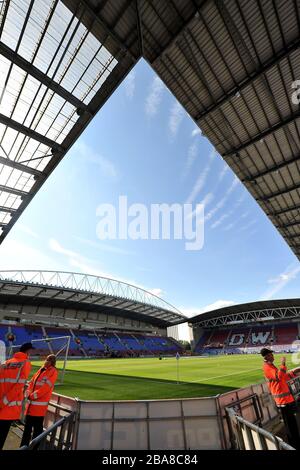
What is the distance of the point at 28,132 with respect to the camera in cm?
1262

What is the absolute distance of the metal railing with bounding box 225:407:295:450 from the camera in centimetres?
471

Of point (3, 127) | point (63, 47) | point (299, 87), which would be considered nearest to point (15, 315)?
point (3, 127)

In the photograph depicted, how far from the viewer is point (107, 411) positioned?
247 inches

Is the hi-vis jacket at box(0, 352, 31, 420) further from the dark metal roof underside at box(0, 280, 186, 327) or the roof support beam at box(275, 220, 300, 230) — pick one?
the dark metal roof underside at box(0, 280, 186, 327)

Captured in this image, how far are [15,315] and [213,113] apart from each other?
193ft

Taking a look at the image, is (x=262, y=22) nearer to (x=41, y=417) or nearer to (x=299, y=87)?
(x=299, y=87)

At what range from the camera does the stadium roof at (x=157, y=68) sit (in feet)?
28.4

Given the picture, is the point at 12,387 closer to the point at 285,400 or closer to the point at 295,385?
the point at 285,400

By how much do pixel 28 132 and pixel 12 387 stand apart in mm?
11446

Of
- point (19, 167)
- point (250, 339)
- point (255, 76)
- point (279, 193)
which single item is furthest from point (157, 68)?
point (250, 339)

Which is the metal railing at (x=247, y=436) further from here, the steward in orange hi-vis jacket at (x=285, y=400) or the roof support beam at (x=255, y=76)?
the roof support beam at (x=255, y=76)

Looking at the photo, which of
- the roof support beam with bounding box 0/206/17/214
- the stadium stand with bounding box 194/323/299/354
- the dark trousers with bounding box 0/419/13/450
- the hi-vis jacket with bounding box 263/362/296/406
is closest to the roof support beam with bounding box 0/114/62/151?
the roof support beam with bounding box 0/206/17/214

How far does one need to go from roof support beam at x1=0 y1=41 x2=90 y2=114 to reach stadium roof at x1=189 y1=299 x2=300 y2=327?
2571 inches

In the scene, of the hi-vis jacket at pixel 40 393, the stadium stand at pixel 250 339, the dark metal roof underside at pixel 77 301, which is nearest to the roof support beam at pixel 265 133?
the hi-vis jacket at pixel 40 393
